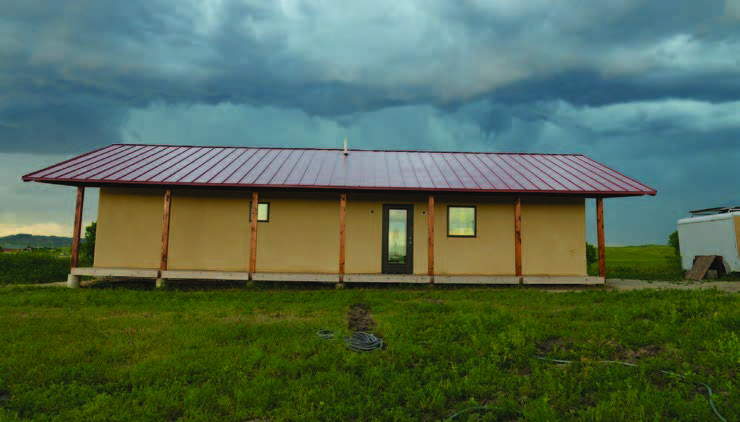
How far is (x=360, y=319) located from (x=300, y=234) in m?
6.48

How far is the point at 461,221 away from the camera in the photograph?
14.3 meters

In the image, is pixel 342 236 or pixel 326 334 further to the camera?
pixel 342 236

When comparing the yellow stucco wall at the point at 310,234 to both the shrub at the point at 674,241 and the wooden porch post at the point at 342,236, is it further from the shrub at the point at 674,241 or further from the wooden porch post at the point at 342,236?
the shrub at the point at 674,241

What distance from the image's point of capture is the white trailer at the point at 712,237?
16078 mm

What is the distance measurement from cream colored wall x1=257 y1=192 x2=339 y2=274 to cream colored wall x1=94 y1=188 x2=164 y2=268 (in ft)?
11.9

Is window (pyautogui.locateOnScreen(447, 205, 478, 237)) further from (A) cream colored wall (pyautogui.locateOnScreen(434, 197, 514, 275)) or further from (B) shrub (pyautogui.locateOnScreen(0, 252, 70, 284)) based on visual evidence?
(B) shrub (pyautogui.locateOnScreen(0, 252, 70, 284))

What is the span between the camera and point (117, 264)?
14047 millimetres

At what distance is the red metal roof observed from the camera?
12898 millimetres

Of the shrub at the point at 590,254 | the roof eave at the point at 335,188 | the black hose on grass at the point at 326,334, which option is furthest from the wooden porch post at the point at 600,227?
the black hose on grass at the point at 326,334

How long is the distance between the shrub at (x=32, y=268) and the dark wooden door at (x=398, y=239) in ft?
45.0

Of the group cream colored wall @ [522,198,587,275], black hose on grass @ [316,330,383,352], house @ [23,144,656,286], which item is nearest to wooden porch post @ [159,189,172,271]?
house @ [23,144,656,286]

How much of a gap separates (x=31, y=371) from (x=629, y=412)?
6683 millimetres

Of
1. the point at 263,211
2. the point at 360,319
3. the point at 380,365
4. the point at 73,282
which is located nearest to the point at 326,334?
the point at 360,319

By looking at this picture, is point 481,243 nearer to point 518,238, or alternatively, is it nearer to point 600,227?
point 518,238
